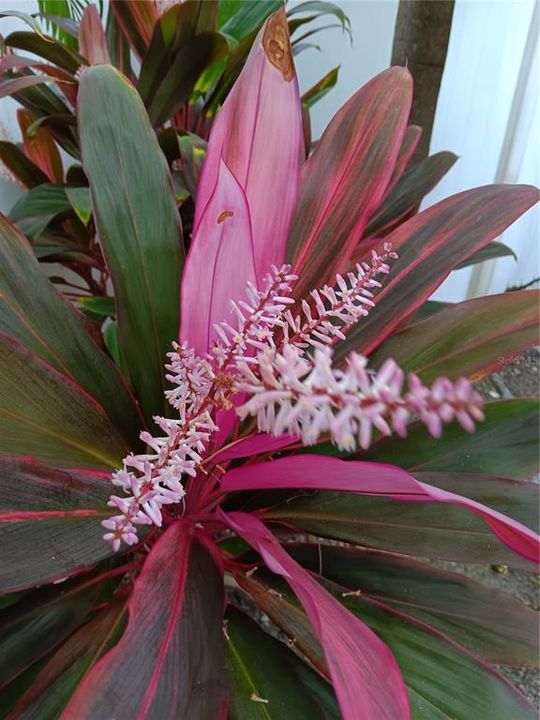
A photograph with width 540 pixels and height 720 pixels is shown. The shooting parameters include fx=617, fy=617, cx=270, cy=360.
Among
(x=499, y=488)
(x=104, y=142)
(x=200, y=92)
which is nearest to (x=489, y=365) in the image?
(x=499, y=488)

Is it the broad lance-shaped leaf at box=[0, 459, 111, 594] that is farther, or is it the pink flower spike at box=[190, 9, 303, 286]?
the pink flower spike at box=[190, 9, 303, 286]

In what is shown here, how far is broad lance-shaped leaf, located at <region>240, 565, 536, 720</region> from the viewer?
492 millimetres

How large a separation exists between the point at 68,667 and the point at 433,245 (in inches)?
19.0

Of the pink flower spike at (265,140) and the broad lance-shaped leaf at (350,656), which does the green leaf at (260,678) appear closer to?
the broad lance-shaped leaf at (350,656)

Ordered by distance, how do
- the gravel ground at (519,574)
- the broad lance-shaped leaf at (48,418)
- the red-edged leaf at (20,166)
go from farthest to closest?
the red-edged leaf at (20,166) < the gravel ground at (519,574) < the broad lance-shaped leaf at (48,418)

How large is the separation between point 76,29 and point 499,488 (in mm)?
1053

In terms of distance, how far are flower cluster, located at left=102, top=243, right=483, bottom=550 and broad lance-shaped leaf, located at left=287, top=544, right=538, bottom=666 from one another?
218mm

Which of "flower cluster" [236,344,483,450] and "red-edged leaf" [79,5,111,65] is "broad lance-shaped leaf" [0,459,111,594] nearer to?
"flower cluster" [236,344,483,450]

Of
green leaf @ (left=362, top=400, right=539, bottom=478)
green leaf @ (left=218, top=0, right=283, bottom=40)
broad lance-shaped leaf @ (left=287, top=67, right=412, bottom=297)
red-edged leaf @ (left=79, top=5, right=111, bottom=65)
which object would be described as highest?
green leaf @ (left=218, top=0, right=283, bottom=40)

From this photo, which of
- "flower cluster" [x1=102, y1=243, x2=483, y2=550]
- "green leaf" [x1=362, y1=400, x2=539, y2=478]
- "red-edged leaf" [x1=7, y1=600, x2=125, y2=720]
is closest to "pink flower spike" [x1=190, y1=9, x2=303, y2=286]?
"flower cluster" [x1=102, y1=243, x2=483, y2=550]

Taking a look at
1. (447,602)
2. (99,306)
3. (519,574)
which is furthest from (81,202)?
(519,574)

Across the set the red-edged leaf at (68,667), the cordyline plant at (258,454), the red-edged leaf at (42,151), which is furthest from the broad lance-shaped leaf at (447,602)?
the red-edged leaf at (42,151)

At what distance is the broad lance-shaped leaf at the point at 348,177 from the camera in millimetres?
581

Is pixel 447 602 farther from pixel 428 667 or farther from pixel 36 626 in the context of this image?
pixel 36 626
